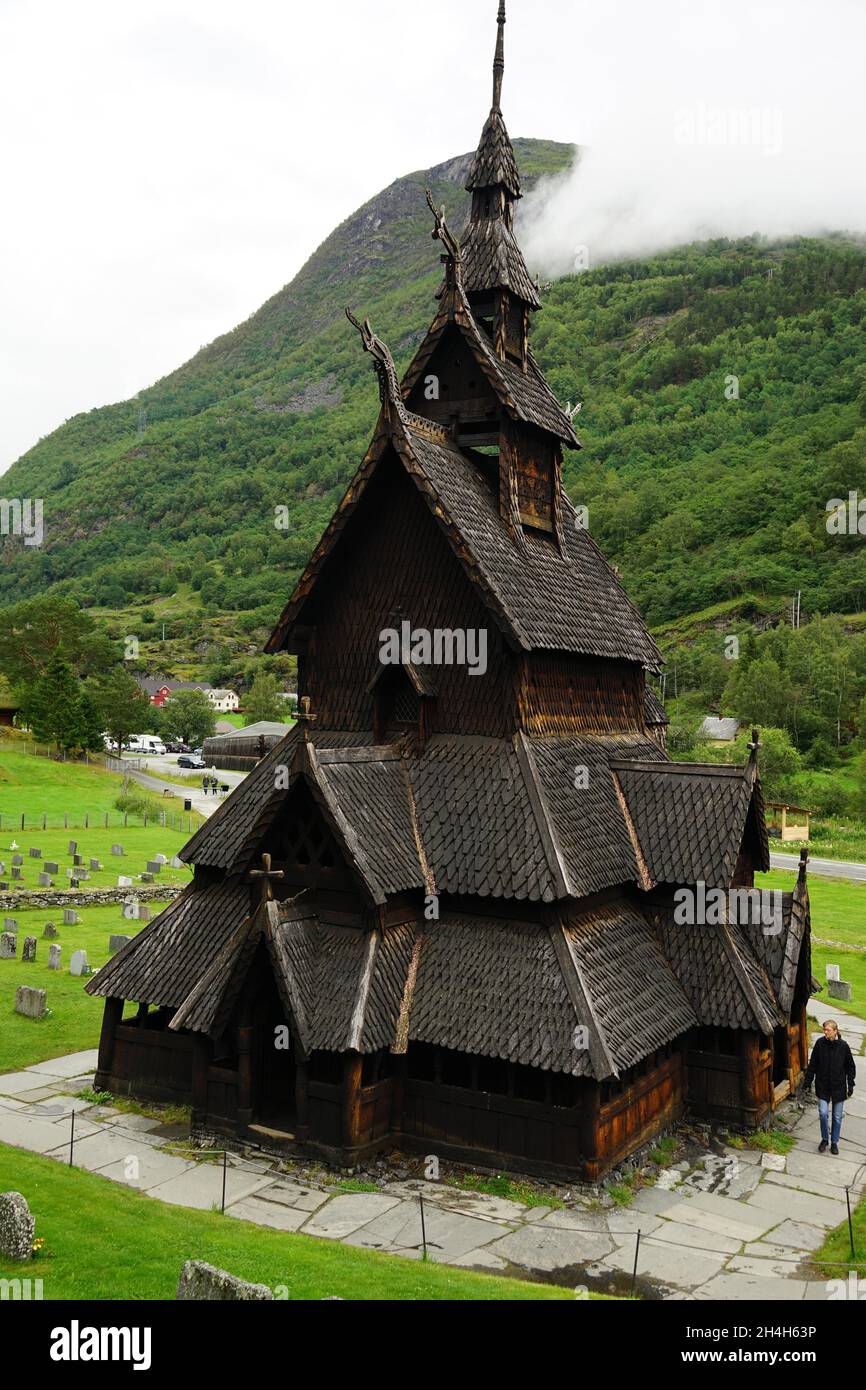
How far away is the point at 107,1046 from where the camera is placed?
17.8 m

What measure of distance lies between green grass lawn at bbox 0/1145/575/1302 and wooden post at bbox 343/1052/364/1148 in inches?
85.5

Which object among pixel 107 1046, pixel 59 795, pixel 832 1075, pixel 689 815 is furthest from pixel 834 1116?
pixel 59 795

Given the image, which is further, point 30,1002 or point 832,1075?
point 30,1002

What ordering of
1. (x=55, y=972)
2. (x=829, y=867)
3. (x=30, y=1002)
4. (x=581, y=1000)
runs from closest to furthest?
(x=581, y=1000) < (x=30, y=1002) < (x=55, y=972) < (x=829, y=867)

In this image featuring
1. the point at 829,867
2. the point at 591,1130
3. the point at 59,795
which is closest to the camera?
the point at 591,1130

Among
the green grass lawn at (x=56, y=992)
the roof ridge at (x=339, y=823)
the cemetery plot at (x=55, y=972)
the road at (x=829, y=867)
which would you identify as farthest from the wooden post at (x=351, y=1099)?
the road at (x=829, y=867)

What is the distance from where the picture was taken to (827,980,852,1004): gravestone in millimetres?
26781

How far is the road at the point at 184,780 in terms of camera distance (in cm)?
6694

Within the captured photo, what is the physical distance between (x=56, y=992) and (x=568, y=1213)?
50.8 feet

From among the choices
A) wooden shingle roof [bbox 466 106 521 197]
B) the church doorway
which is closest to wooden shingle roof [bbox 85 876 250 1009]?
the church doorway

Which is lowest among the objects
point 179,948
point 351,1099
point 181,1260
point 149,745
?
point 181,1260

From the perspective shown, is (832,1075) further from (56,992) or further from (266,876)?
(56,992)

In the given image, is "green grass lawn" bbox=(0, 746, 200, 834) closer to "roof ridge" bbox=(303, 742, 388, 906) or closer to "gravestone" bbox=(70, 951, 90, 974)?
"gravestone" bbox=(70, 951, 90, 974)

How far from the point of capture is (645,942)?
Answer: 17.3 metres
